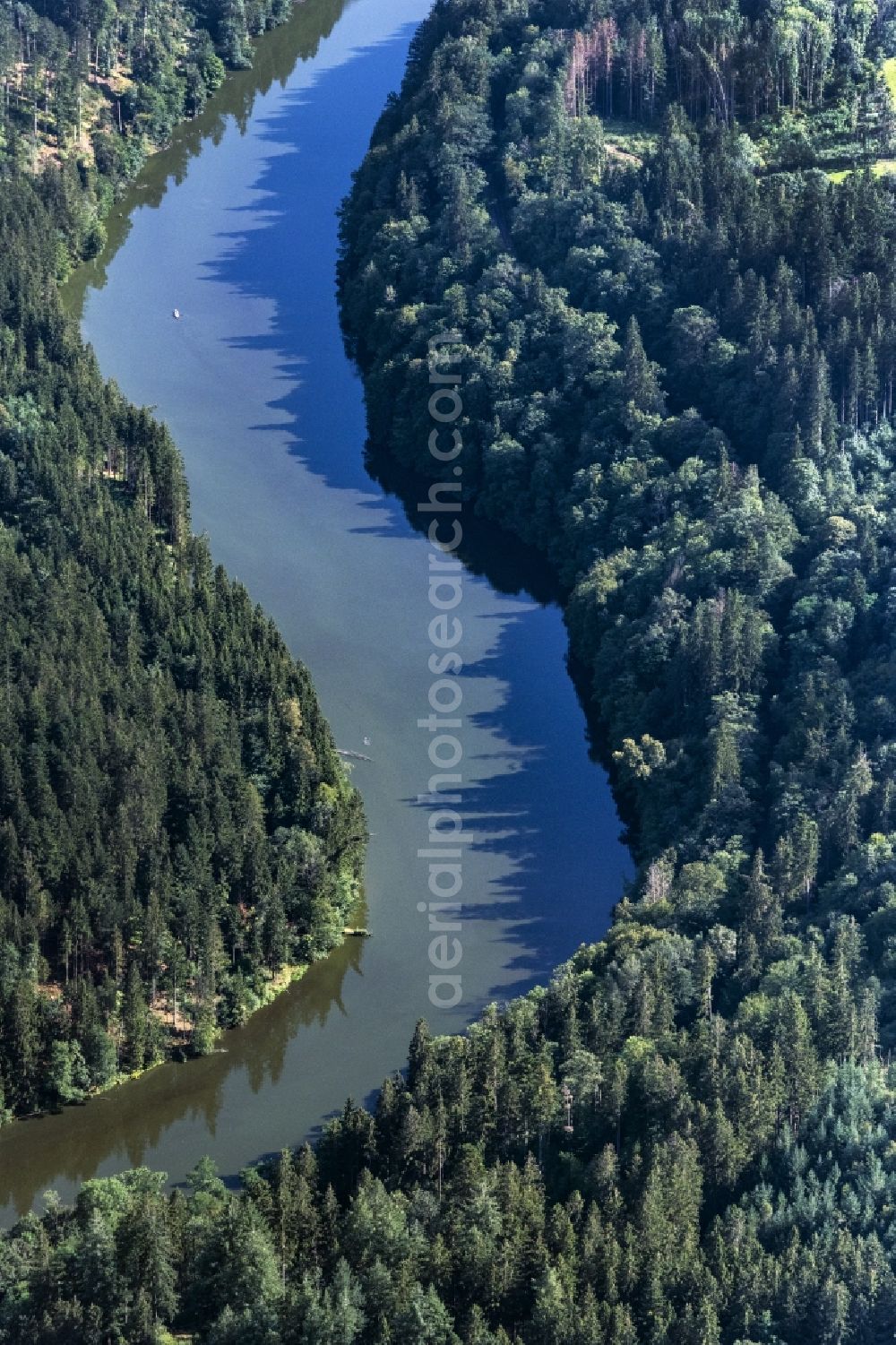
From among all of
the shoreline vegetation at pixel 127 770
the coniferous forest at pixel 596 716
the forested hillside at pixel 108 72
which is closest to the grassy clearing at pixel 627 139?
the coniferous forest at pixel 596 716

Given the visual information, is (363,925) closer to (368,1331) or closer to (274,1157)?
(274,1157)

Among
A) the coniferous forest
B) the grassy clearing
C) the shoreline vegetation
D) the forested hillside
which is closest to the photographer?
the coniferous forest

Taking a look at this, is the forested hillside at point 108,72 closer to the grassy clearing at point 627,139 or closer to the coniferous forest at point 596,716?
the coniferous forest at point 596,716

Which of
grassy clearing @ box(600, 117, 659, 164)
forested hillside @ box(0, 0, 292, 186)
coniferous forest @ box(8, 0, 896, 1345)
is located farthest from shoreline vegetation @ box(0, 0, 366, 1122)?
grassy clearing @ box(600, 117, 659, 164)

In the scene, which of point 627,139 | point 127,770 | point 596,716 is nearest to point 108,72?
point 627,139

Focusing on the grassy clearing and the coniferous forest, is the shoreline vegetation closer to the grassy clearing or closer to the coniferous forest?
the coniferous forest
